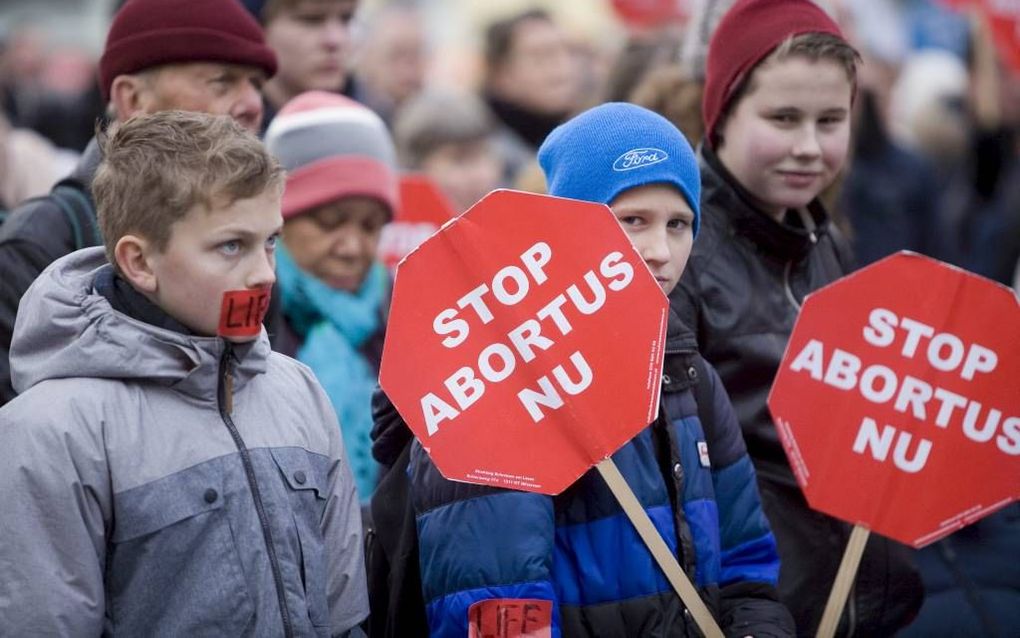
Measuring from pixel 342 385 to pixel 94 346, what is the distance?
63.5 inches

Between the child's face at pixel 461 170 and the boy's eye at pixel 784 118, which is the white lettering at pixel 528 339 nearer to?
the boy's eye at pixel 784 118

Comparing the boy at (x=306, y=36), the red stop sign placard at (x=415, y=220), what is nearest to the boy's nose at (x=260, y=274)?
the boy at (x=306, y=36)


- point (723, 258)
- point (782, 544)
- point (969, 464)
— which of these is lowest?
point (782, 544)

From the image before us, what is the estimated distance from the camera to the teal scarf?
4281 mm

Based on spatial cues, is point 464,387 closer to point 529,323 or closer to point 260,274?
point 529,323

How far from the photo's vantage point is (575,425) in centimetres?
290

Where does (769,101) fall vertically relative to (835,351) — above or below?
above

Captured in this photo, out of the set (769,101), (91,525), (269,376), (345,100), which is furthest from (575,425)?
(345,100)

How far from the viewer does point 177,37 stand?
375cm

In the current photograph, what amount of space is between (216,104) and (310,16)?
1.42 metres

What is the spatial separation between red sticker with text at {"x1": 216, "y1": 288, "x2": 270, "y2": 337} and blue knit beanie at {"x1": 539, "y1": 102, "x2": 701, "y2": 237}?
730 mm

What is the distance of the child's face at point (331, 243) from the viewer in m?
4.53

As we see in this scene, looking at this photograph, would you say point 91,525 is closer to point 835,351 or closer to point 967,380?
point 835,351

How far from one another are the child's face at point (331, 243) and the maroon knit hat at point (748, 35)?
1164 millimetres
